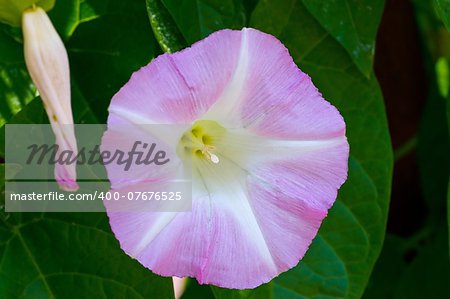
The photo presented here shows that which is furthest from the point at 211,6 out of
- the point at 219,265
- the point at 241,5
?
the point at 219,265

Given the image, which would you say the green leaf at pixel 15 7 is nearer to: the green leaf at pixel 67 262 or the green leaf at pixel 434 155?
the green leaf at pixel 67 262

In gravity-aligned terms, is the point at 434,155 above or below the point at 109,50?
below

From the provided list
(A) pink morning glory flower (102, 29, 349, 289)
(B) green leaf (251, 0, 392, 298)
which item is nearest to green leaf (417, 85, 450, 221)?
(B) green leaf (251, 0, 392, 298)

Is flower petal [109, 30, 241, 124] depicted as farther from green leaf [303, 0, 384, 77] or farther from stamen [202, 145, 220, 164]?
green leaf [303, 0, 384, 77]

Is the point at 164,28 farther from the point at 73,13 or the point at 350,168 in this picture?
the point at 350,168

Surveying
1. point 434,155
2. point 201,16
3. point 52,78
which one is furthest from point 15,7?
point 434,155
